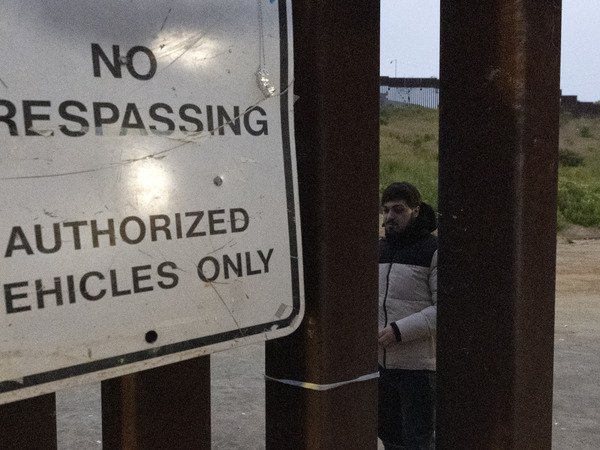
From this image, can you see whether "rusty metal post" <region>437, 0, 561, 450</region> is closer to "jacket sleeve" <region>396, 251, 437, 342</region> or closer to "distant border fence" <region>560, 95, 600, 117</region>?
"jacket sleeve" <region>396, 251, 437, 342</region>

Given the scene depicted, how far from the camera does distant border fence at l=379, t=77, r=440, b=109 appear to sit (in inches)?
1852

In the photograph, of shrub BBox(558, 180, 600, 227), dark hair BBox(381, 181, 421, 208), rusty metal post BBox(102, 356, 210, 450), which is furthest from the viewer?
shrub BBox(558, 180, 600, 227)

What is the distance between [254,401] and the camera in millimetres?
5340

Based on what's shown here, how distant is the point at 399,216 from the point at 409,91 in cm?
4470

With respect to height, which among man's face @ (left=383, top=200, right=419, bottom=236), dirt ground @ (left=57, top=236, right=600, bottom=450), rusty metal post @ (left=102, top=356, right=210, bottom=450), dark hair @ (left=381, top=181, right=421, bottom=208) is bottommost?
dirt ground @ (left=57, top=236, right=600, bottom=450)

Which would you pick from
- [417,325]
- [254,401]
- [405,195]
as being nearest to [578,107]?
[254,401]

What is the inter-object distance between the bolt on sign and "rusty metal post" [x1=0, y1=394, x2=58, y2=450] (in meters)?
0.21

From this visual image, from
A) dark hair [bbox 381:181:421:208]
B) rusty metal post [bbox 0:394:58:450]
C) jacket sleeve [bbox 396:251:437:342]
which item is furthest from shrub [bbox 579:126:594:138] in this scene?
rusty metal post [bbox 0:394:58:450]

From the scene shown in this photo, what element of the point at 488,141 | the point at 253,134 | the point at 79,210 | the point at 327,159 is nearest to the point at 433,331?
the point at 488,141

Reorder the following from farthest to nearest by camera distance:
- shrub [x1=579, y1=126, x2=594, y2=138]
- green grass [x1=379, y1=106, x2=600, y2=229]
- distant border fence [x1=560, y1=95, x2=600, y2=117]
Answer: distant border fence [x1=560, y1=95, x2=600, y2=117], shrub [x1=579, y1=126, x2=594, y2=138], green grass [x1=379, y1=106, x2=600, y2=229]

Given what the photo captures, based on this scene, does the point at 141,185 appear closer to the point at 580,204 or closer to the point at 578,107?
the point at 580,204

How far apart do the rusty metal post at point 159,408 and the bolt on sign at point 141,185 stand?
0.61 feet

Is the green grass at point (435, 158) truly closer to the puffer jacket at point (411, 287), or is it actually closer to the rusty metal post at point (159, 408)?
the puffer jacket at point (411, 287)

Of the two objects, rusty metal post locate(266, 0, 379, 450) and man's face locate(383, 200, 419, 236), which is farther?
man's face locate(383, 200, 419, 236)
